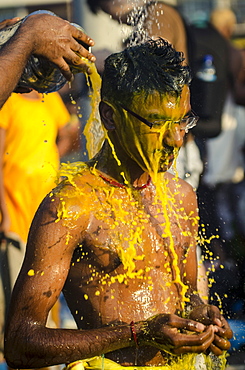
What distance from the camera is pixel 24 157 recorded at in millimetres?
5074

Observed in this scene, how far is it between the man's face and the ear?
0.35 ft

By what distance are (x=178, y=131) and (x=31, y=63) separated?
727mm

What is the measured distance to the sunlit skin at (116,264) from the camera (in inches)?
108

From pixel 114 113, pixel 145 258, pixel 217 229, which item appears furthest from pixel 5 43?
pixel 217 229

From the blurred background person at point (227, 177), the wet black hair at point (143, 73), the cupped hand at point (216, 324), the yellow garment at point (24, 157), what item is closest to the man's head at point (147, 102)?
the wet black hair at point (143, 73)

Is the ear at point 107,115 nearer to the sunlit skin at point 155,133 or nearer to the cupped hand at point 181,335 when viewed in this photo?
the sunlit skin at point 155,133

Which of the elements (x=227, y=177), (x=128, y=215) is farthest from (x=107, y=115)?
(x=227, y=177)

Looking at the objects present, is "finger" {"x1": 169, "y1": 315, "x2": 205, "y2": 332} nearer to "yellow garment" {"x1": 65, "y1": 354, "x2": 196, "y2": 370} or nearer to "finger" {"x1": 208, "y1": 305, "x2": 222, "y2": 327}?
"finger" {"x1": 208, "y1": 305, "x2": 222, "y2": 327}

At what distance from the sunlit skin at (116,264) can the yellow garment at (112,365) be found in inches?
1.9

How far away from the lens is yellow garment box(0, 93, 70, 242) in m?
5.09

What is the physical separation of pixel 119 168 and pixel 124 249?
380 millimetres

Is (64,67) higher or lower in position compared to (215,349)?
higher

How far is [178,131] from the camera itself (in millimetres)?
2969

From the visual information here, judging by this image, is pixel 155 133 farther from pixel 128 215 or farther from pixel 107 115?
pixel 128 215
